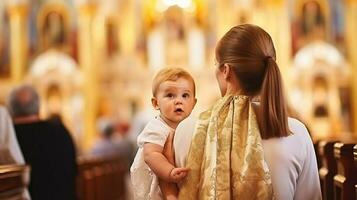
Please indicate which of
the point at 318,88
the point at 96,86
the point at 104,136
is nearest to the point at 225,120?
the point at 104,136

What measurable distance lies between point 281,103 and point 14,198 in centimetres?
253

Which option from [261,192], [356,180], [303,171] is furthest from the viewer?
[356,180]

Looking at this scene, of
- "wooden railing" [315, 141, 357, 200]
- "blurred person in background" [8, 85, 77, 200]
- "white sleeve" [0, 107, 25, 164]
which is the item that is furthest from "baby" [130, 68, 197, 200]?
"blurred person in background" [8, 85, 77, 200]

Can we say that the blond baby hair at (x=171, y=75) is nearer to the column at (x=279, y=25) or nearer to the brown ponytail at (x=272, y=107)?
the brown ponytail at (x=272, y=107)

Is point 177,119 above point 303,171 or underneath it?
above

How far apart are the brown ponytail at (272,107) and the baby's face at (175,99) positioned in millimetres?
416

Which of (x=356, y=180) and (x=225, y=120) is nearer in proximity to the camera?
(x=225, y=120)

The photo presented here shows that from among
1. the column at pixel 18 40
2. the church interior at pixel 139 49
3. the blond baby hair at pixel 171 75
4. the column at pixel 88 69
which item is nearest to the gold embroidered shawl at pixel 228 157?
the blond baby hair at pixel 171 75

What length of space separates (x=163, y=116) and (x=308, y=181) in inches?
27.5

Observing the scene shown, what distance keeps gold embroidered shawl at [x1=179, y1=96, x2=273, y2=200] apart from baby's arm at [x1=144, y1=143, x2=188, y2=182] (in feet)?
0.14

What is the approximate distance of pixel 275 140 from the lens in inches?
114

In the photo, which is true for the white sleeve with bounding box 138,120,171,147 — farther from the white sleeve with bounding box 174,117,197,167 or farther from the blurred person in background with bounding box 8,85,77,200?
the blurred person in background with bounding box 8,85,77,200

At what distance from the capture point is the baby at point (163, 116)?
309 centimetres

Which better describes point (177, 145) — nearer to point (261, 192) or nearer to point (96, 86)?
point (261, 192)
